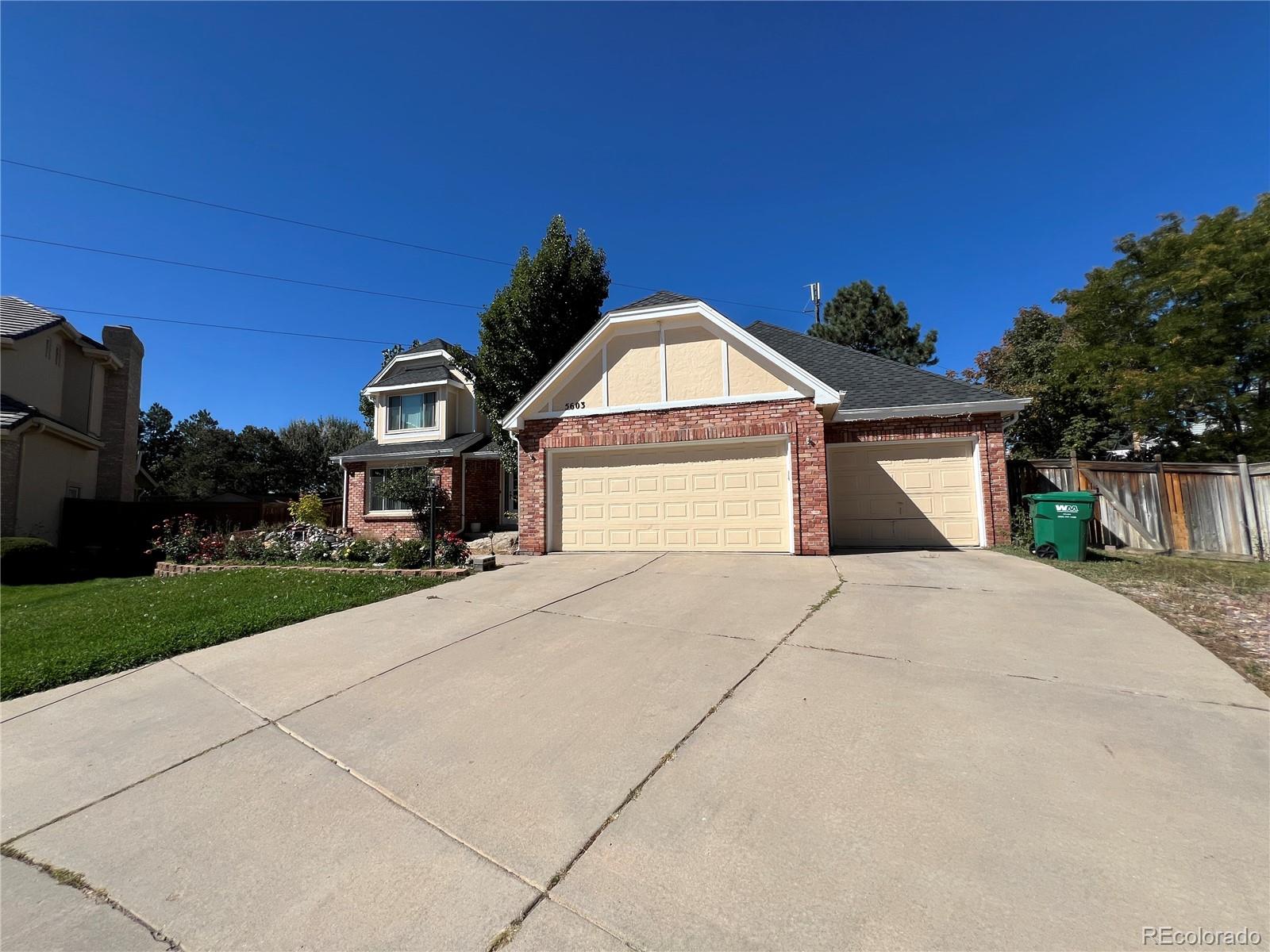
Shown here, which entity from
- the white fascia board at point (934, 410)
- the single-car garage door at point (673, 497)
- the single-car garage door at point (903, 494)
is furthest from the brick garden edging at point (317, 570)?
the white fascia board at point (934, 410)

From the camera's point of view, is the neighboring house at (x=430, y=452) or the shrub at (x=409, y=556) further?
the neighboring house at (x=430, y=452)

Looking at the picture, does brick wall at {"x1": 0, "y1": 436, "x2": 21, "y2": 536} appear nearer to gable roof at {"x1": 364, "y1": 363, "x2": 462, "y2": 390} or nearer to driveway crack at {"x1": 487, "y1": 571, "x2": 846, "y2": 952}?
gable roof at {"x1": 364, "y1": 363, "x2": 462, "y2": 390}

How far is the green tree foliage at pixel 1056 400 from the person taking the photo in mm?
16266

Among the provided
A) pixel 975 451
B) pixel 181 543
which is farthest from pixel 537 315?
pixel 975 451

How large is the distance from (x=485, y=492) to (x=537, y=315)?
6491 millimetres

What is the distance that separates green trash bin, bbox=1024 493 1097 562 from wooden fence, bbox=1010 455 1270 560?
199 centimetres

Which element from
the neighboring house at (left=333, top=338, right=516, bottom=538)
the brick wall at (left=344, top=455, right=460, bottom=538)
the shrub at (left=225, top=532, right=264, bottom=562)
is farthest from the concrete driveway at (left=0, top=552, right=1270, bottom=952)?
the neighboring house at (left=333, top=338, right=516, bottom=538)

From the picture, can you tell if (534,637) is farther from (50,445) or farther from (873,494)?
(50,445)

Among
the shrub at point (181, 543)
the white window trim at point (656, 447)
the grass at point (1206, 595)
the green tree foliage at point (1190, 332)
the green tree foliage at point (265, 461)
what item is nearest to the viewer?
the grass at point (1206, 595)

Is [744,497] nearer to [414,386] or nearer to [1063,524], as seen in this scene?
[1063,524]

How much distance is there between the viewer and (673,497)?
395 inches

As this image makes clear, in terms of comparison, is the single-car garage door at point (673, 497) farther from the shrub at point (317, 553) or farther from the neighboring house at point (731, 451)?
the shrub at point (317, 553)

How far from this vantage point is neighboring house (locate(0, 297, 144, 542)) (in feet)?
44.7

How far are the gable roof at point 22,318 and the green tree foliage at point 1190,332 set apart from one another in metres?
31.6
